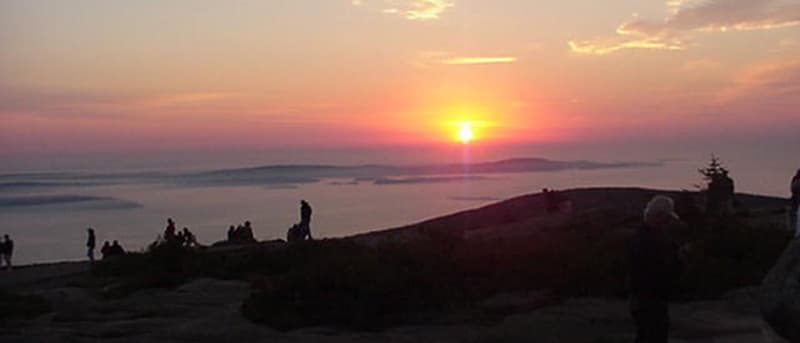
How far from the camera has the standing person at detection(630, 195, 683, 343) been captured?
35.2ft

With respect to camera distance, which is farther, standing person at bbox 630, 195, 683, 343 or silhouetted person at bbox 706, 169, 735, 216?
silhouetted person at bbox 706, 169, 735, 216

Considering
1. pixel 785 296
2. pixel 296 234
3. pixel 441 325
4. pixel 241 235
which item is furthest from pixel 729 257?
pixel 241 235

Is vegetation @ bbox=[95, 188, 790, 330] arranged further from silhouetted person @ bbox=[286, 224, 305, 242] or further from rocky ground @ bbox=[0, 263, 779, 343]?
silhouetted person @ bbox=[286, 224, 305, 242]

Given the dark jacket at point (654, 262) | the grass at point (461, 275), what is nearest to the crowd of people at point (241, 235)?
the grass at point (461, 275)

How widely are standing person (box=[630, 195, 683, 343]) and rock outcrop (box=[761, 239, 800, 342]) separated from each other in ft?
3.57

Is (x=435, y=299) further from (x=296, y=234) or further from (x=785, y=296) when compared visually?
(x=296, y=234)

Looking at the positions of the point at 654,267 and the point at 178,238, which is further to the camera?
the point at 178,238

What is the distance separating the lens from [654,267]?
35.5ft

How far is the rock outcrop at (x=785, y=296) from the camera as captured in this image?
11.0 m

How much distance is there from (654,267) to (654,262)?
49 mm

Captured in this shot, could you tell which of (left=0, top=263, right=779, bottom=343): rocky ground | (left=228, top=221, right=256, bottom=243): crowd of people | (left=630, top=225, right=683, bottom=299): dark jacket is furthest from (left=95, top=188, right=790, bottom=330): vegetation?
(left=228, top=221, right=256, bottom=243): crowd of people

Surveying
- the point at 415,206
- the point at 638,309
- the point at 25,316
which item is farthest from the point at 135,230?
the point at 638,309

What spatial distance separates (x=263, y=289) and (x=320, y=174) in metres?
148

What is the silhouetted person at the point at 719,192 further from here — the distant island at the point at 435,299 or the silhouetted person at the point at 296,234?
the silhouetted person at the point at 296,234
